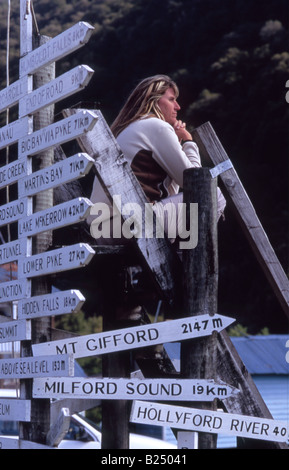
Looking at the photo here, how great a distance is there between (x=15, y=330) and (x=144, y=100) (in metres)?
1.31

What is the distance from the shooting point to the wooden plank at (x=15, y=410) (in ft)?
14.5

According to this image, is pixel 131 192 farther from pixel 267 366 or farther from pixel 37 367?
pixel 267 366

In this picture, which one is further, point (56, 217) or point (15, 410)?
point (15, 410)

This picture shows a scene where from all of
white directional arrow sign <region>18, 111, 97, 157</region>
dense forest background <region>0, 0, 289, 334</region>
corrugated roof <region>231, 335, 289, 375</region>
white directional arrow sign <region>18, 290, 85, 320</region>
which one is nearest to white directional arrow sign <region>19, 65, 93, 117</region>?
white directional arrow sign <region>18, 111, 97, 157</region>

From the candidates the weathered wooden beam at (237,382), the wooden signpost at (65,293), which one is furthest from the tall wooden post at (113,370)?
the weathered wooden beam at (237,382)

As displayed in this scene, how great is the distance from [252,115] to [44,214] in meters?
32.4

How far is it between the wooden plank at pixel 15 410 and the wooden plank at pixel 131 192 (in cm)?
86

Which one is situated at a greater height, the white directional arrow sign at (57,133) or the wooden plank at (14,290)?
the white directional arrow sign at (57,133)

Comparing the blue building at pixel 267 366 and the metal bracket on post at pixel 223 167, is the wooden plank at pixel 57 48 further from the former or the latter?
the blue building at pixel 267 366

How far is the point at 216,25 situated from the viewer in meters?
40.3

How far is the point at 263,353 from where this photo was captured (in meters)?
20.1

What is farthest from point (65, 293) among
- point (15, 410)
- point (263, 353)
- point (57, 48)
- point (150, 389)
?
point (263, 353)
